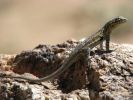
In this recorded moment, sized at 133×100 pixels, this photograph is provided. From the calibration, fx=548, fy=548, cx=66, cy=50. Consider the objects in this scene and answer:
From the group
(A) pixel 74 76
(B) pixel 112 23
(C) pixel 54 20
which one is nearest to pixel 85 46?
(A) pixel 74 76

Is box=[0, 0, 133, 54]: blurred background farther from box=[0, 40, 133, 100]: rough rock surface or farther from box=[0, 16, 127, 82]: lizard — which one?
box=[0, 40, 133, 100]: rough rock surface

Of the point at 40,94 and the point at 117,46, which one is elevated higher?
the point at 117,46

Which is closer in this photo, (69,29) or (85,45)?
(85,45)

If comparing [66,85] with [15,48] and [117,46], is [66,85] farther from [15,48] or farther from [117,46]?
[15,48]

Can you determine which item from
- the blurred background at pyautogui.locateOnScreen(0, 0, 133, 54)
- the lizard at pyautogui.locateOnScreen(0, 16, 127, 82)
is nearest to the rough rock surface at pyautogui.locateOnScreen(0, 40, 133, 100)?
the lizard at pyautogui.locateOnScreen(0, 16, 127, 82)

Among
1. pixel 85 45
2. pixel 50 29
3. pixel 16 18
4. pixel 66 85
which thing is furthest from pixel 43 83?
pixel 16 18

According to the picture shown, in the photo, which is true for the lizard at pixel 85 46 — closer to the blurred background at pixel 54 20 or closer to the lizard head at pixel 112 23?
the lizard head at pixel 112 23
